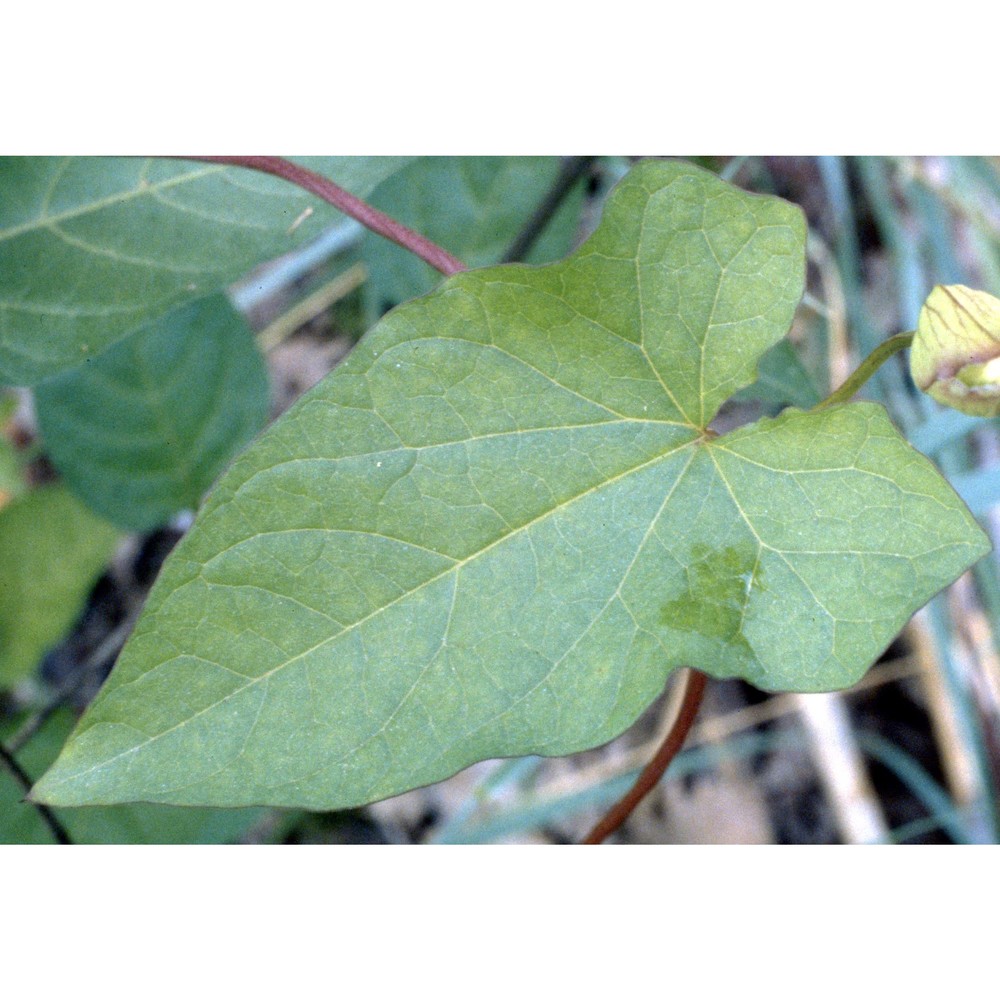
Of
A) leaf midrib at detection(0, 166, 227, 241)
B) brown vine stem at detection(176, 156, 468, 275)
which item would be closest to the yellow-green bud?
brown vine stem at detection(176, 156, 468, 275)

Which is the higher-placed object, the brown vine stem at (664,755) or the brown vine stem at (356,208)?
the brown vine stem at (356,208)

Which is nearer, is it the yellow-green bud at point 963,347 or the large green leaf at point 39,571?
the yellow-green bud at point 963,347

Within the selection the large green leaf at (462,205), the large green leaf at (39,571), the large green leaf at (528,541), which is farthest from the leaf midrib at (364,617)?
the large green leaf at (39,571)

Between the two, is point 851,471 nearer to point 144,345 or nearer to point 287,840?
point 144,345

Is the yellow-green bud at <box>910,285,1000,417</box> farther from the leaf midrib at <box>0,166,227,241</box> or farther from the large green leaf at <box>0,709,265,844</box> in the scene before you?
the large green leaf at <box>0,709,265,844</box>

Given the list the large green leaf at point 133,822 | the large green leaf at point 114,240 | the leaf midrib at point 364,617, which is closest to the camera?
the leaf midrib at point 364,617

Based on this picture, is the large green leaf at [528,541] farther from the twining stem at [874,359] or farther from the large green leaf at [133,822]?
the large green leaf at [133,822]

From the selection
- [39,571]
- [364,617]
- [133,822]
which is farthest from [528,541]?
[39,571]
